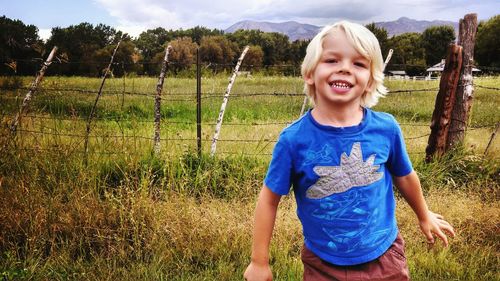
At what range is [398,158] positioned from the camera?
69.7 inches

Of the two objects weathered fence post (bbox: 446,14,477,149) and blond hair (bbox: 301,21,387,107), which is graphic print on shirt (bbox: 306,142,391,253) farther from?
weathered fence post (bbox: 446,14,477,149)

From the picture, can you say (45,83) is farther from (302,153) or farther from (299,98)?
(299,98)

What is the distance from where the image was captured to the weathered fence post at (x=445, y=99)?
5043mm

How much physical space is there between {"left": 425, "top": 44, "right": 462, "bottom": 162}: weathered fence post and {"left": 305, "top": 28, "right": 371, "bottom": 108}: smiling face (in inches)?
153

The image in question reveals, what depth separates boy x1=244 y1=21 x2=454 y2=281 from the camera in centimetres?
161

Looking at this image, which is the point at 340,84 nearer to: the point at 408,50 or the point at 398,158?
the point at 398,158

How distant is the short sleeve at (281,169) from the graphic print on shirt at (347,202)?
9cm

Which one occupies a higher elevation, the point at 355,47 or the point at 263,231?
the point at 355,47

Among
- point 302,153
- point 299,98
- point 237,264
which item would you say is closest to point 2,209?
point 237,264

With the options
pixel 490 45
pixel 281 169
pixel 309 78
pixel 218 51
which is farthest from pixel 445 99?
pixel 490 45

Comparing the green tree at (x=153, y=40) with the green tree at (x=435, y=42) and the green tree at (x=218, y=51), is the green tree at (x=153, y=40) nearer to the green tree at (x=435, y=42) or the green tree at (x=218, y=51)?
the green tree at (x=218, y=51)

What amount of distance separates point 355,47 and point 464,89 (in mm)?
4208

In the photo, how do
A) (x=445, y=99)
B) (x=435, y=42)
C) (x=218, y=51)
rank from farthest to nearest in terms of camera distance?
(x=435, y=42) → (x=218, y=51) → (x=445, y=99)

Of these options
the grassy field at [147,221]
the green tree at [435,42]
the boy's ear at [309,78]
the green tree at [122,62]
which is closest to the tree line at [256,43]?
the green tree at [435,42]
